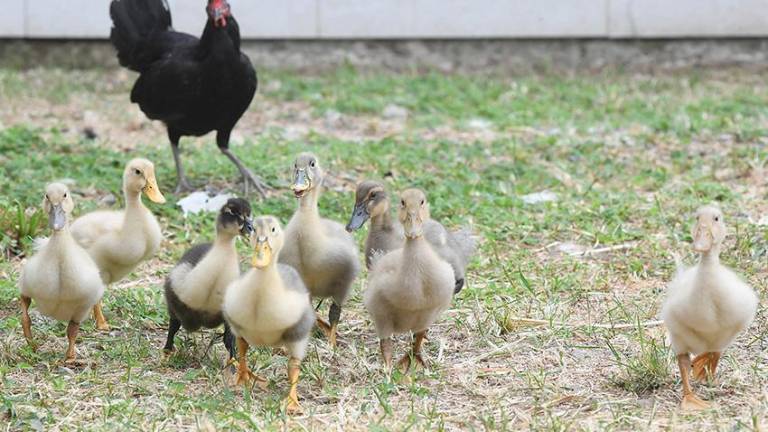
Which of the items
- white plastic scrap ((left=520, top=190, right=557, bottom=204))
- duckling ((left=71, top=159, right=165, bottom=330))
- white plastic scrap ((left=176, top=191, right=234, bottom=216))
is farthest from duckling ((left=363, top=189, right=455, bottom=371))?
white plastic scrap ((left=520, top=190, right=557, bottom=204))

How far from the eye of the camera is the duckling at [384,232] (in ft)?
17.3

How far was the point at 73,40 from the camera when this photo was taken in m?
12.3

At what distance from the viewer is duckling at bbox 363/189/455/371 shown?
4.71 metres

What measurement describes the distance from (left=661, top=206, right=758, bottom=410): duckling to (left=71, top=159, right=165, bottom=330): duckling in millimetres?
2417

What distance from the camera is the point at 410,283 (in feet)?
15.4

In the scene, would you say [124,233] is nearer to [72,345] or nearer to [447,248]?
[72,345]

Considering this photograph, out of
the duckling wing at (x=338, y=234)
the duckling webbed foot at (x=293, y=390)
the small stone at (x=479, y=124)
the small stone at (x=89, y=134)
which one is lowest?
the small stone at (x=89, y=134)

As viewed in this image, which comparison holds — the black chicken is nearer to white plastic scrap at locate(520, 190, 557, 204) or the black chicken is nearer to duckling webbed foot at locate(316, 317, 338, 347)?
white plastic scrap at locate(520, 190, 557, 204)

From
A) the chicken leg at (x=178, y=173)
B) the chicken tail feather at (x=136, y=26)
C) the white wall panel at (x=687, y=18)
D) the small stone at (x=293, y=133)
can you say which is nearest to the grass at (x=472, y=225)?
the small stone at (x=293, y=133)

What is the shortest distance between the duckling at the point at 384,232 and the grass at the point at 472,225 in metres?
0.33

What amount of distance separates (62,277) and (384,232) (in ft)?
4.72

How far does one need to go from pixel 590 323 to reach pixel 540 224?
5.56 feet

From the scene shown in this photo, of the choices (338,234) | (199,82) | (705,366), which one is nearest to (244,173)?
(199,82)

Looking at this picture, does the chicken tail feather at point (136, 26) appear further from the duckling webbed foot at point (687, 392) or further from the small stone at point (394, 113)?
the duckling webbed foot at point (687, 392)
